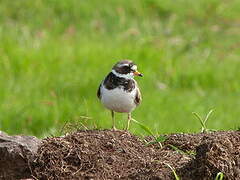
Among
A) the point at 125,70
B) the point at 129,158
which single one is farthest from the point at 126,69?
the point at 129,158

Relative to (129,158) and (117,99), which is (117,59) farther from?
(129,158)

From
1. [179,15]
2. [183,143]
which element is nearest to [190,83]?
[179,15]

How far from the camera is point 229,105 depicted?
41.0ft

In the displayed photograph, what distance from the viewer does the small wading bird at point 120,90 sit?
290 inches

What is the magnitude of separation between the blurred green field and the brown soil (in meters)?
3.61

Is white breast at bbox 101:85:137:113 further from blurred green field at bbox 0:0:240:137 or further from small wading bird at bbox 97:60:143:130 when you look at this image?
blurred green field at bbox 0:0:240:137

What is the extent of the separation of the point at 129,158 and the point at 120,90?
5.37 ft

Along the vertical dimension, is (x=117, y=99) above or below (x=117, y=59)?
above

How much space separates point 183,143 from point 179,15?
10.1 meters

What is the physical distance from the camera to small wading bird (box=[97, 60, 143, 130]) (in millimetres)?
7355

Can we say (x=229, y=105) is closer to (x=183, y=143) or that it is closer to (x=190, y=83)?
(x=190, y=83)

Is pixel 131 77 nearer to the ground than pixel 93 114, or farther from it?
farther from it

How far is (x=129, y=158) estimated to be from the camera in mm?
5875

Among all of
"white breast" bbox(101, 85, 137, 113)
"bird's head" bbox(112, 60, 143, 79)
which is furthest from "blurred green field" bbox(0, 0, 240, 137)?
"white breast" bbox(101, 85, 137, 113)
